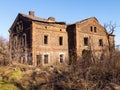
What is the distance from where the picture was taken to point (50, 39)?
1304 inches

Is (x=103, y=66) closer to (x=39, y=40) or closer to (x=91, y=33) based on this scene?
(x=39, y=40)

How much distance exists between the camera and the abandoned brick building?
104 feet

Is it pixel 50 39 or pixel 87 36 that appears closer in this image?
pixel 50 39

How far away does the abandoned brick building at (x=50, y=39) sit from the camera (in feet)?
104

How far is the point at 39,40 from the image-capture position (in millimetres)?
32062

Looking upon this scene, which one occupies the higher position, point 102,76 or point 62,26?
point 62,26

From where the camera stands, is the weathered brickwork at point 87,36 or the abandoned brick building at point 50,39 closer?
the abandoned brick building at point 50,39

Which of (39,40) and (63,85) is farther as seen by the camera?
(39,40)

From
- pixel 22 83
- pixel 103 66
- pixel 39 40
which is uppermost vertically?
pixel 39 40

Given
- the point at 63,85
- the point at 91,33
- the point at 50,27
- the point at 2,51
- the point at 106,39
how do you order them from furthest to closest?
the point at 106,39
the point at 91,33
the point at 50,27
the point at 2,51
the point at 63,85

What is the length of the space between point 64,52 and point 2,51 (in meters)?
10.3

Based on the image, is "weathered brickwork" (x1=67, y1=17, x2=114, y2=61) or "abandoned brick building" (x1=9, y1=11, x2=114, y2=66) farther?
→ "weathered brickwork" (x1=67, y1=17, x2=114, y2=61)

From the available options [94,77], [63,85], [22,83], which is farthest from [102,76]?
[22,83]

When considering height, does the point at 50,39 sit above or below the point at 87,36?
below
